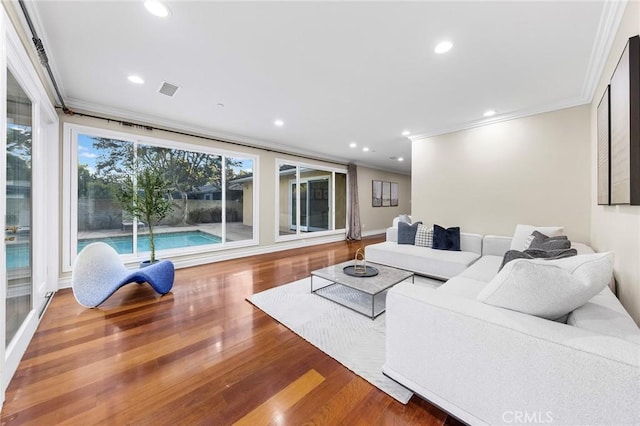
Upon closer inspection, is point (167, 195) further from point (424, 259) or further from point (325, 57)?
point (424, 259)

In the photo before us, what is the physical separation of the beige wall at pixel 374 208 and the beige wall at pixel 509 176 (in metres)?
3.04

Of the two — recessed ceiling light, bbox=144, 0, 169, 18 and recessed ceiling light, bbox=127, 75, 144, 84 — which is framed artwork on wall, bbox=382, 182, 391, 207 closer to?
recessed ceiling light, bbox=127, 75, 144, 84

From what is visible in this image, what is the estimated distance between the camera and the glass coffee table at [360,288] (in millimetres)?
2438

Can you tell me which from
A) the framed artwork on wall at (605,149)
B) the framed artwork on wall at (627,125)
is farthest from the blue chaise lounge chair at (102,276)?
the framed artwork on wall at (605,149)

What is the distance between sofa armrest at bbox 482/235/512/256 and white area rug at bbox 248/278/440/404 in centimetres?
216

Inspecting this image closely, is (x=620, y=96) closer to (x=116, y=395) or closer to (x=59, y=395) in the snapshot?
(x=116, y=395)

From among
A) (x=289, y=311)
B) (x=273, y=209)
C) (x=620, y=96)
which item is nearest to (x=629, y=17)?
(x=620, y=96)

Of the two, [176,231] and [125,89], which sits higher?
[125,89]

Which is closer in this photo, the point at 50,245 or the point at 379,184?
the point at 50,245

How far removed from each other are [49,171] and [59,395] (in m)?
2.87

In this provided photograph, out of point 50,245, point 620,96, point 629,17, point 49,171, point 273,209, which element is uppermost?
point 629,17

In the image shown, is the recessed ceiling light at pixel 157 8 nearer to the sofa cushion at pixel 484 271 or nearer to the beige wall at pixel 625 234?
the beige wall at pixel 625 234

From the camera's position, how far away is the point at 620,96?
1.66m

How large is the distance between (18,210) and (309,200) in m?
5.29
